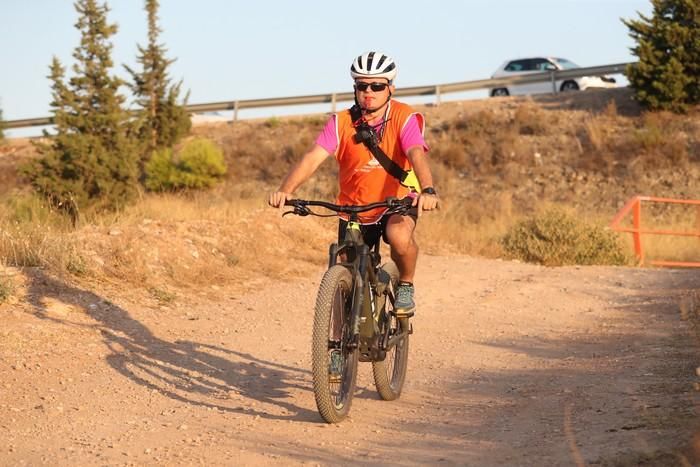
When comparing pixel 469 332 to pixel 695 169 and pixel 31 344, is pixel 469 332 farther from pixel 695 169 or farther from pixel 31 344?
pixel 695 169

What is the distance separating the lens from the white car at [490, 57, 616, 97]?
131ft

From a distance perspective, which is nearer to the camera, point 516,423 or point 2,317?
point 516,423

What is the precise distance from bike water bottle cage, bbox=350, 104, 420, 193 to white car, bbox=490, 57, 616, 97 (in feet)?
111

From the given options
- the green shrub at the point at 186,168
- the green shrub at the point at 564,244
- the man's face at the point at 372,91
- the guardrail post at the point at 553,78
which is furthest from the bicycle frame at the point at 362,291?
the guardrail post at the point at 553,78

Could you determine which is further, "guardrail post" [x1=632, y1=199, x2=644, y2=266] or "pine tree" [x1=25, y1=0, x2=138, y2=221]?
"pine tree" [x1=25, y1=0, x2=138, y2=221]

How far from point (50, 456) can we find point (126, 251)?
6196 mm

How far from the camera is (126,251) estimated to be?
1195 centimetres

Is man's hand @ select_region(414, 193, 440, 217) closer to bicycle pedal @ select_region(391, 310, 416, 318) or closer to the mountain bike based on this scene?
the mountain bike

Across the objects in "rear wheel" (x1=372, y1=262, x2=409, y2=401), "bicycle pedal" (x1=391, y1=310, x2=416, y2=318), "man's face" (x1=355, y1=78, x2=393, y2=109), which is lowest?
"rear wheel" (x1=372, y1=262, x2=409, y2=401)

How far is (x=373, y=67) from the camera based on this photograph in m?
6.84

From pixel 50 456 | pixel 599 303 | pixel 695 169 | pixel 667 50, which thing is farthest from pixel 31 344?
pixel 667 50

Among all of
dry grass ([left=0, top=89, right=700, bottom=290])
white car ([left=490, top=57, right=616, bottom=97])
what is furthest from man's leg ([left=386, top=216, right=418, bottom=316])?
white car ([left=490, top=57, right=616, bottom=97])

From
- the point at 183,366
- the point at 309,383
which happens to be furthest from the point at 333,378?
the point at 183,366

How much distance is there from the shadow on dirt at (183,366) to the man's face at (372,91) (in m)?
1.97
